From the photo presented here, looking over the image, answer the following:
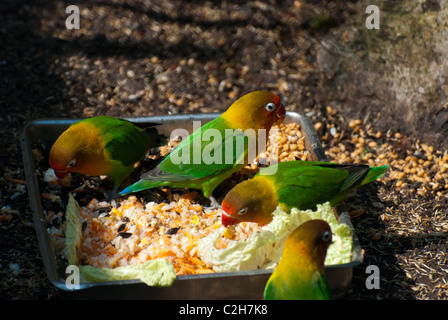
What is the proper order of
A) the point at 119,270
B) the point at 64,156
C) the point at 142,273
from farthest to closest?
the point at 64,156, the point at 119,270, the point at 142,273

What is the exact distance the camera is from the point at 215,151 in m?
3.70

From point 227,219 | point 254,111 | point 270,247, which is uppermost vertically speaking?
point 254,111

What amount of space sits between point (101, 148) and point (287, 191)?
4.56 ft

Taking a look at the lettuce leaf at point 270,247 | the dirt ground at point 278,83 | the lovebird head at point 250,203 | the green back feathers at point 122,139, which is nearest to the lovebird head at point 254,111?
the lovebird head at point 250,203

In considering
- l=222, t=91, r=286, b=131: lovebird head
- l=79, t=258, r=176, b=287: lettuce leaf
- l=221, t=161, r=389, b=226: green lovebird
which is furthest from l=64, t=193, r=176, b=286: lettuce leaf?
l=222, t=91, r=286, b=131: lovebird head

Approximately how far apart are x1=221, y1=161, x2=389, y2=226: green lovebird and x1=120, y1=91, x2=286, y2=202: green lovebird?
1.07ft

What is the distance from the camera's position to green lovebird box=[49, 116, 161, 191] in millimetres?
3533

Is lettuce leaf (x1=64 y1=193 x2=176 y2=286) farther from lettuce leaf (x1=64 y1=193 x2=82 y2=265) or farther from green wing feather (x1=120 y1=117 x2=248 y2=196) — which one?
green wing feather (x1=120 y1=117 x2=248 y2=196)

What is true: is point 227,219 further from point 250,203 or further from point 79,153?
point 79,153

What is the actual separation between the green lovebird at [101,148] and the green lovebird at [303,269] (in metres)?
1.56

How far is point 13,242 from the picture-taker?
12.0ft

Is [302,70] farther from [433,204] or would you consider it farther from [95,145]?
[95,145]

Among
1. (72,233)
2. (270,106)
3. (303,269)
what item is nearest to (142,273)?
(72,233)
